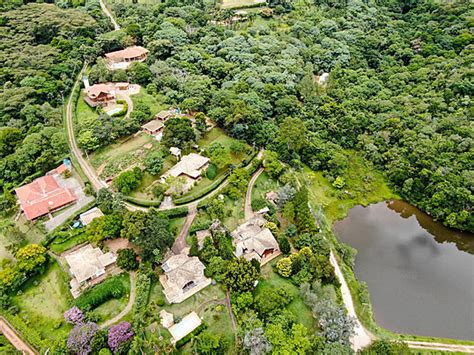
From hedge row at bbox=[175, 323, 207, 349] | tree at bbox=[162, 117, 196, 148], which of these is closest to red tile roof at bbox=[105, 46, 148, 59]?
tree at bbox=[162, 117, 196, 148]

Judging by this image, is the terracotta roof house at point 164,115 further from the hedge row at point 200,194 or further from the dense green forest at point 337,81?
A: the hedge row at point 200,194

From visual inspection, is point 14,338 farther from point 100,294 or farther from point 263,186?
point 263,186

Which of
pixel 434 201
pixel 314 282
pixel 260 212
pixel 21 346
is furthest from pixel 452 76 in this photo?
pixel 21 346

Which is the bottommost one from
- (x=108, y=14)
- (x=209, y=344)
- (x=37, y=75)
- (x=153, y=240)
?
(x=209, y=344)

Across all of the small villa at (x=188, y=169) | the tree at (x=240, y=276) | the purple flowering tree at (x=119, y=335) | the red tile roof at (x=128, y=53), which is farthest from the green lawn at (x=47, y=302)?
the red tile roof at (x=128, y=53)

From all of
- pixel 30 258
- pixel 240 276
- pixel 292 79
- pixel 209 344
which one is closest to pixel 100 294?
pixel 30 258

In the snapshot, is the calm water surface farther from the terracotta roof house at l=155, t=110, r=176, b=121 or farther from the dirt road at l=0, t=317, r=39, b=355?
the dirt road at l=0, t=317, r=39, b=355
